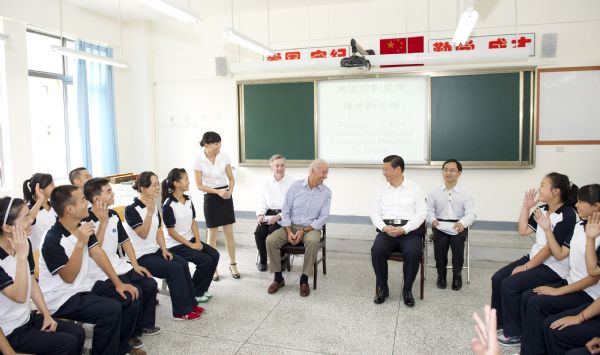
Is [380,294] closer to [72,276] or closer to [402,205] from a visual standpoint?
[402,205]

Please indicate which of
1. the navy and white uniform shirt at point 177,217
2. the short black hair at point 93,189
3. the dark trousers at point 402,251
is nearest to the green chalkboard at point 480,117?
the dark trousers at point 402,251

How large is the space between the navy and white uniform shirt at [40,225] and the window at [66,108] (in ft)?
9.28

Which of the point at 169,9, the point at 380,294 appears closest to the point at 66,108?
the point at 169,9

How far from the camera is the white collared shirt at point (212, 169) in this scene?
14.2 feet

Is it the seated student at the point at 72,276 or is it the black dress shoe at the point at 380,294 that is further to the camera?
the black dress shoe at the point at 380,294

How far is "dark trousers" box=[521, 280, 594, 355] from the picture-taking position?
94.5 inches

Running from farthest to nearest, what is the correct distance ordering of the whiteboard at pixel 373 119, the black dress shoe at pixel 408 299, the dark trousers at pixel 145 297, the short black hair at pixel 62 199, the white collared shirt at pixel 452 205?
the whiteboard at pixel 373 119 → the white collared shirt at pixel 452 205 → the black dress shoe at pixel 408 299 → the dark trousers at pixel 145 297 → the short black hair at pixel 62 199

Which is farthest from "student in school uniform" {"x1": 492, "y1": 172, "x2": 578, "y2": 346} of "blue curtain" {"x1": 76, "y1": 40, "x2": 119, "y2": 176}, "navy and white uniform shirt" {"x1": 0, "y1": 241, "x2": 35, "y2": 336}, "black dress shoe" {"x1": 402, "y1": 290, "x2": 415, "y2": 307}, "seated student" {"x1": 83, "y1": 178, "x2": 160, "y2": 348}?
"blue curtain" {"x1": 76, "y1": 40, "x2": 119, "y2": 176}

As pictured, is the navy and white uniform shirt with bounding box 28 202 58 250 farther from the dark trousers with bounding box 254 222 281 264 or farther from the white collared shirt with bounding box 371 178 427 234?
the white collared shirt with bounding box 371 178 427 234

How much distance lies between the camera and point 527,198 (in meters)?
3.07

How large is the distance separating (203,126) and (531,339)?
573 cm

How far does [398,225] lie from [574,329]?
5.88 feet

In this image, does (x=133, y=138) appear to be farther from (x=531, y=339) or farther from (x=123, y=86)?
(x=531, y=339)

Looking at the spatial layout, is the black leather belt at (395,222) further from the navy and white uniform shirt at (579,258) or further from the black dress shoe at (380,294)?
the navy and white uniform shirt at (579,258)
